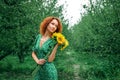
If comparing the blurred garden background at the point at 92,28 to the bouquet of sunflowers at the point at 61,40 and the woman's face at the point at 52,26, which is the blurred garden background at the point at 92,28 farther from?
the bouquet of sunflowers at the point at 61,40

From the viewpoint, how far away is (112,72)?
1439 cm

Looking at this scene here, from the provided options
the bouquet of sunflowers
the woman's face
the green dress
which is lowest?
the green dress

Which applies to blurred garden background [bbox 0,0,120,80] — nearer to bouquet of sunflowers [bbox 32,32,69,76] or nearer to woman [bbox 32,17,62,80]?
woman [bbox 32,17,62,80]

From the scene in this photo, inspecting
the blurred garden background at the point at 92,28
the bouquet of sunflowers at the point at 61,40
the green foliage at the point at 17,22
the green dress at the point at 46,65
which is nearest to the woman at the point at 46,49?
the green dress at the point at 46,65

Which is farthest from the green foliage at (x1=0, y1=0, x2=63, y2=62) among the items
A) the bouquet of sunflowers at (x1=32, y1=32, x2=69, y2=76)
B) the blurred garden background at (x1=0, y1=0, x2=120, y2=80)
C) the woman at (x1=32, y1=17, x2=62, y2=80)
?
the bouquet of sunflowers at (x1=32, y1=32, x2=69, y2=76)

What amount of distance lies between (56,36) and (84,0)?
32.9 feet

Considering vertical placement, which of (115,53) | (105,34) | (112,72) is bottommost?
(112,72)

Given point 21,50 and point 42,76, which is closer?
point 42,76

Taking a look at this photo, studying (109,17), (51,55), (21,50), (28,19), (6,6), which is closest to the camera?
(51,55)

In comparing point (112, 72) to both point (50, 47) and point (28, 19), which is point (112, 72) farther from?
point (50, 47)

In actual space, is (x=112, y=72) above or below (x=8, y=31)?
below

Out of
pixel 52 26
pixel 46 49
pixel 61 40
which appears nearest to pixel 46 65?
pixel 46 49

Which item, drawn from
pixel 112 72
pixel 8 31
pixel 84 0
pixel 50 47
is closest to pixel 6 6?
pixel 8 31

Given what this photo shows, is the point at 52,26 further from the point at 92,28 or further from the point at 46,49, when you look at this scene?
the point at 92,28
